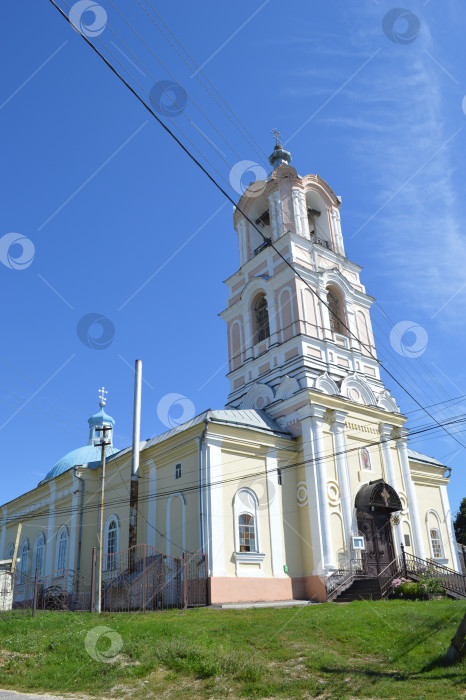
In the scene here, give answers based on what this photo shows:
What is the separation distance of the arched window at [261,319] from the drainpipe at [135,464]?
5.76m

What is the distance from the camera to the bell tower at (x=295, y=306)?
2278cm

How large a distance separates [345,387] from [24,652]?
612 inches

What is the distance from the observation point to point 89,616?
13.7m

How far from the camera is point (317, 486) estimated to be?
19.4 m

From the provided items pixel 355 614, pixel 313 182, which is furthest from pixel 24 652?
pixel 313 182

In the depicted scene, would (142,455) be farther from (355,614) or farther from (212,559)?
(355,614)

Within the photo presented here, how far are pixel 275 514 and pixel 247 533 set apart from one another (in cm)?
134

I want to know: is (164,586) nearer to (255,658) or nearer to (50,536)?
(255,658)

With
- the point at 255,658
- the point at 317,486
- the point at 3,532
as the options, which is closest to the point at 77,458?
the point at 3,532

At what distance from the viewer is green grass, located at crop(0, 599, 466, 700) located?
7.48 meters

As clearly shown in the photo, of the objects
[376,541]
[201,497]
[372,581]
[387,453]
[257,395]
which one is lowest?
[372,581]

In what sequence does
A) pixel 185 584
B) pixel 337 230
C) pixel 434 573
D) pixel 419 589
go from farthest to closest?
pixel 337 230 < pixel 434 573 < pixel 419 589 < pixel 185 584

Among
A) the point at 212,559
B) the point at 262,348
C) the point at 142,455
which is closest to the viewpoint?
the point at 212,559

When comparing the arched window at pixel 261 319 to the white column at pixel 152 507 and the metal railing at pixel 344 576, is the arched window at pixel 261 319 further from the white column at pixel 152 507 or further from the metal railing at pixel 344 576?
the metal railing at pixel 344 576
